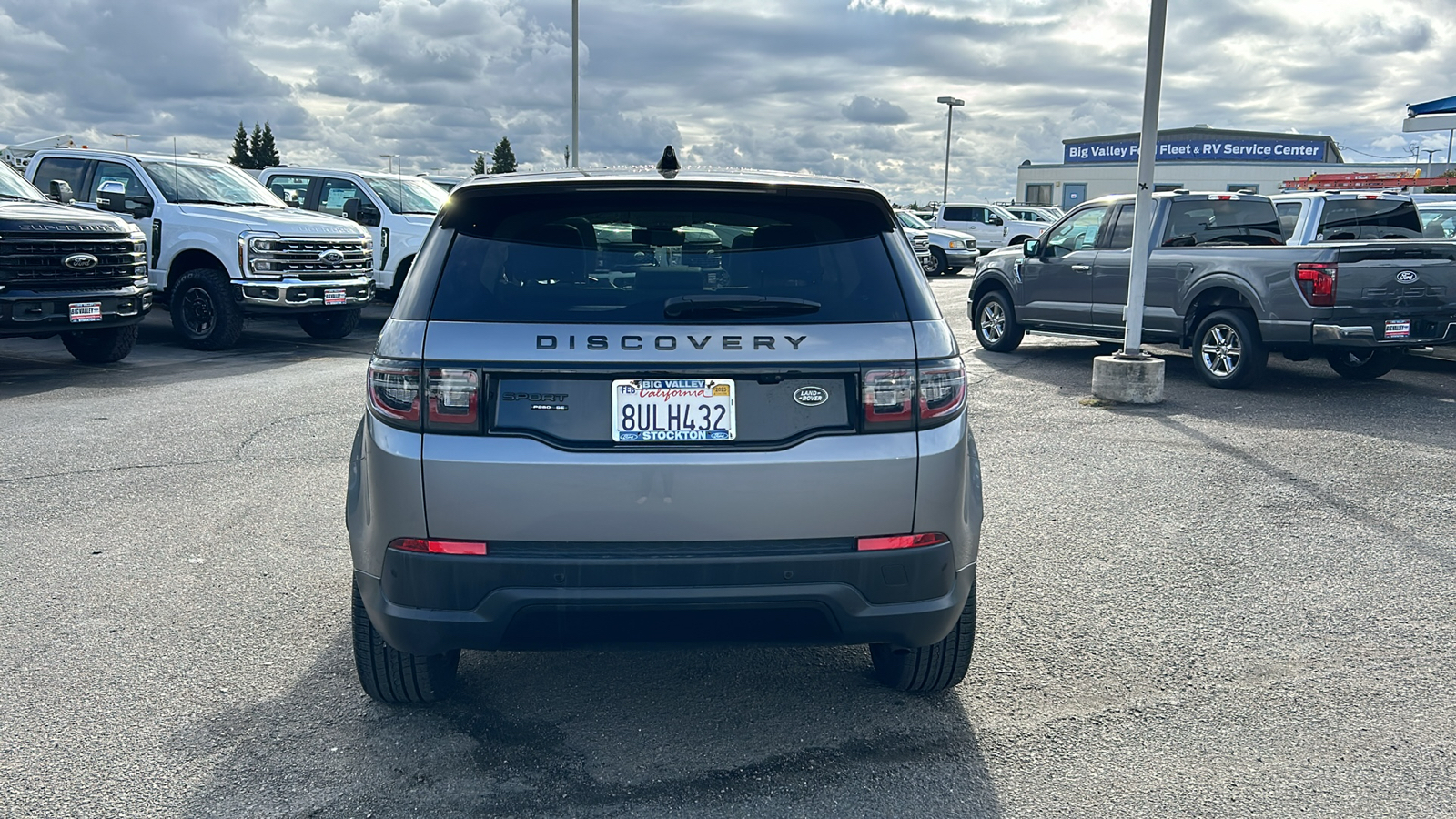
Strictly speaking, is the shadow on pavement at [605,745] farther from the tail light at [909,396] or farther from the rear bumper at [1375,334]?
the rear bumper at [1375,334]

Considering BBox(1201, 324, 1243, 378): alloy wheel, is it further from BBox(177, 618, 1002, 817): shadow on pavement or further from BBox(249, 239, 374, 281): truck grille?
BBox(249, 239, 374, 281): truck grille

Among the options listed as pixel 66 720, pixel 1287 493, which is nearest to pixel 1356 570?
pixel 1287 493

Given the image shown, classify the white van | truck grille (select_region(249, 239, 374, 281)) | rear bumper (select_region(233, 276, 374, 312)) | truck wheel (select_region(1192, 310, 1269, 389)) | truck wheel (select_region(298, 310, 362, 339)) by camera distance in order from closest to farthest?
truck wheel (select_region(1192, 310, 1269, 389)), rear bumper (select_region(233, 276, 374, 312)), truck grille (select_region(249, 239, 374, 281)), truck wheel (select_region(298, 310, 362, 339)), the white van

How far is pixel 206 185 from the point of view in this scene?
1418 cm

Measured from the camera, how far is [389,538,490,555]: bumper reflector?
2998 millimetres

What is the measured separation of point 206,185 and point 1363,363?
1288 cm

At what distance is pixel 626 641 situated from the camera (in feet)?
10.0

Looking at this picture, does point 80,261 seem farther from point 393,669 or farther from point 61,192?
point 393,669

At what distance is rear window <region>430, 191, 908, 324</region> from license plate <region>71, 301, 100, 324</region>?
890cm

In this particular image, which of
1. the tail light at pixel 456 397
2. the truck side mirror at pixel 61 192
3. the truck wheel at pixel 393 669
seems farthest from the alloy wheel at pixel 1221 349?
the truck side mirror at pixel 61 192

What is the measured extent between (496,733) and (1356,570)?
12.7ft

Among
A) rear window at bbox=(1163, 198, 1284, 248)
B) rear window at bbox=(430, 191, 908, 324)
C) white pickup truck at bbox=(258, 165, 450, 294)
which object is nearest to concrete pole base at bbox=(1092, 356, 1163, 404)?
rear window at bbox=(1163, 198, 1284, 248)

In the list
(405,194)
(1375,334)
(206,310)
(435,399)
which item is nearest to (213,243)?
(206,310)

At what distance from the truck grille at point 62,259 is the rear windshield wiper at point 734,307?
9.24 metres
